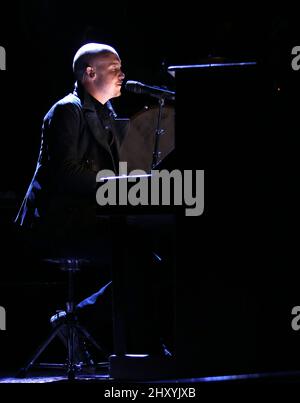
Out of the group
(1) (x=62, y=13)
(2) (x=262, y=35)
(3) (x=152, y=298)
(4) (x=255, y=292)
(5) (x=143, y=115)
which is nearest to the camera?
(4) (x=255, y=292)

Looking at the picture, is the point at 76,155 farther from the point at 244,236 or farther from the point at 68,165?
the point at 244,236

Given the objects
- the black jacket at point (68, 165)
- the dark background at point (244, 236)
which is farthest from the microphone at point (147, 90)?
the dark background at point (244, 236)

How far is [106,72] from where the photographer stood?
3.81m

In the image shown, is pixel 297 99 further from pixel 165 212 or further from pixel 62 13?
pixel 62 13

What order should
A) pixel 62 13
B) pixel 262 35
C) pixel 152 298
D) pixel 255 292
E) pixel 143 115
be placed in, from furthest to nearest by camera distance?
pixel 62 13, pixel 262 35, pixel 143 115, pixel 152 298, pixel 255 292

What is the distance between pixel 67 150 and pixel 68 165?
0.26ft

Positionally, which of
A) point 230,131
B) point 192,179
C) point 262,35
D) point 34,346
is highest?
point 262,35

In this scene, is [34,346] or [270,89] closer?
[270,89]

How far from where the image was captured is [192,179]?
2592 mm

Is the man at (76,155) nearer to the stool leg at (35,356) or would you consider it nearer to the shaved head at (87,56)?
the shaved head at (87,56)

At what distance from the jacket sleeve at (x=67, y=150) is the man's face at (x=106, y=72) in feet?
0.77

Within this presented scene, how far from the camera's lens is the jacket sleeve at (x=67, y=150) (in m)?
3.48

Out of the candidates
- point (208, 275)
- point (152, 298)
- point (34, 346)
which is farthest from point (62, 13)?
point (208, 275)

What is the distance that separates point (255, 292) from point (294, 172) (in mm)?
407
